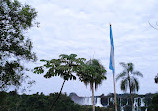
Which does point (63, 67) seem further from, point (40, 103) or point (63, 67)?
point (40, 103)

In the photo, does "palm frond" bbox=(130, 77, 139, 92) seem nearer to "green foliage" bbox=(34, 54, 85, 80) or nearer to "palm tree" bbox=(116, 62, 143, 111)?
"palm tree" bbox=(116, 62, 143, 111)

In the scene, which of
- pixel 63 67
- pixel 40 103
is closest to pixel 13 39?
pixel 63 67

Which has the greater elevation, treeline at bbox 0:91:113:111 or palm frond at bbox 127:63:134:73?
palm frond at bbox 127:63:134:73

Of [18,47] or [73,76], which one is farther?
[73,76]

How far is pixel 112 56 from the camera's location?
1784cm

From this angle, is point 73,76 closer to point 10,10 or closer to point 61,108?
point 10,10

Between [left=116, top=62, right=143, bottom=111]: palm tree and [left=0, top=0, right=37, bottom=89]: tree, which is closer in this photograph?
[left=0, top=0, right=37, bottom=89]: tree

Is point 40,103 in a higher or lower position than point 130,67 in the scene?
lower

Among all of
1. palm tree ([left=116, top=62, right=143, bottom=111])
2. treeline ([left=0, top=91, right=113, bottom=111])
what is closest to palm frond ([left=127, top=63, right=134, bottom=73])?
palm tree ([left=116, top=62, right=143, bottom=111])

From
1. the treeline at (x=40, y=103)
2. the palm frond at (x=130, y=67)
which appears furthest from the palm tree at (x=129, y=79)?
the treeline at (x=40, y=103)

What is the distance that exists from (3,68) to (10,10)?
2.86 m

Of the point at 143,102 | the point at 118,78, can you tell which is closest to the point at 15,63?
the point at 118,78

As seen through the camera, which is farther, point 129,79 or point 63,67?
point 129,79

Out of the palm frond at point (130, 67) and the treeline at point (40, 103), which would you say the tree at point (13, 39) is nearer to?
the palm frond at point (130, 67)
